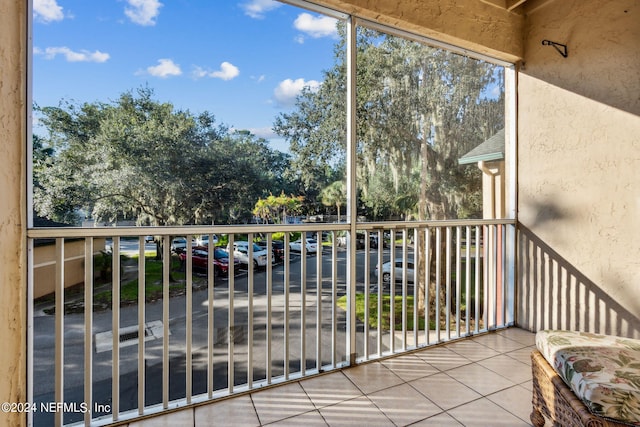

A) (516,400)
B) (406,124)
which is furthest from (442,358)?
(406,124)

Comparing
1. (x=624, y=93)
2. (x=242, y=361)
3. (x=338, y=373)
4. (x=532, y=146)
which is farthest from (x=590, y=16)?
(x=242, y=361)

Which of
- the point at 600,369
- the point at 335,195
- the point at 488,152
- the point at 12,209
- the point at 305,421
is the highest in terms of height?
the point at 488,152

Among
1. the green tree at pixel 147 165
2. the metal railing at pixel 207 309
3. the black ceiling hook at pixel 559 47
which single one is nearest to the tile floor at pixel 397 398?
the metal railing at pixel 207 309

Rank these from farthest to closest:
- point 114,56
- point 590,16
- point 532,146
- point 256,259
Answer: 1. point 532,146
2. point 590,16
3. point 256,259
4. point 114,56

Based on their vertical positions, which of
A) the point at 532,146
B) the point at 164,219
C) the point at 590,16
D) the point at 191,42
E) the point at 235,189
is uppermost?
the point at 590,16

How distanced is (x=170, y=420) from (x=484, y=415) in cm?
171

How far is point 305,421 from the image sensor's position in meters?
1.78

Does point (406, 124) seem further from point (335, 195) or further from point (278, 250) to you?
point (278, 250)

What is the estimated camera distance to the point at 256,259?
217cm

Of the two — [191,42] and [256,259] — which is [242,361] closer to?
[256,259]

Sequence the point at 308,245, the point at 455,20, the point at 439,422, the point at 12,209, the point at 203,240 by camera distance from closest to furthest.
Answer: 1. the point at 12,209
2. the point at 439,422
3. the point at 203,240
4. the point at 308,245
5. the point at 455,20

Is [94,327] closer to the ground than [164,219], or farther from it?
closer to the ground

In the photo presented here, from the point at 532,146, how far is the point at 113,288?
340cm

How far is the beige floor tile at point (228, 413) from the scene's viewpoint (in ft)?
5.79
